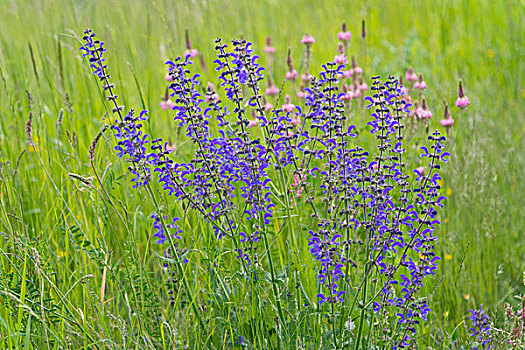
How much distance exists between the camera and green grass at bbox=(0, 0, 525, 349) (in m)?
2.04

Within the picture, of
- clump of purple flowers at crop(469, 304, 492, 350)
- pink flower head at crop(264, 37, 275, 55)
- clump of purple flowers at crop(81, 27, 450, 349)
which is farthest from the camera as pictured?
pink flower head at crop(264, 37, 275, 55)

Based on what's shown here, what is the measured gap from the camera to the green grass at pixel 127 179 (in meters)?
2.04

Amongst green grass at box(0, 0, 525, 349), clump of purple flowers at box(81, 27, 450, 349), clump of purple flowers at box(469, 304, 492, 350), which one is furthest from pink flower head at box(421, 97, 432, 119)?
clump of purple flowers at box(469, 304, 492, 350)

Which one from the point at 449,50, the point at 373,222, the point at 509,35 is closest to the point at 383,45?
the point at 449,50

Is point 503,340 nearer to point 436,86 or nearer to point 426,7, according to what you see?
point 436,86

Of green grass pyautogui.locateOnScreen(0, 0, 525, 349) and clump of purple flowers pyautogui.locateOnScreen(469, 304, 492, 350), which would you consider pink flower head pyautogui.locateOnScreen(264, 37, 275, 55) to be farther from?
clump of purple flowers pyautogui.locateOnScreen(469, 304, 492, 350)

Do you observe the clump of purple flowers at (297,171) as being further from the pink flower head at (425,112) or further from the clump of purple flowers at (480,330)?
the pink flower head at (425,112)

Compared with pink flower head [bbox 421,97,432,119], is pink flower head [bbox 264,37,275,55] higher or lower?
higher

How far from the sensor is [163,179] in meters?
1.83

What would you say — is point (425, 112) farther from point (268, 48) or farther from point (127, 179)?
point (127, 179)

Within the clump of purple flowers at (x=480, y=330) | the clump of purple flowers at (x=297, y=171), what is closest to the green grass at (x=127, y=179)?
the clump of purple flowers at (x=480, y=330)

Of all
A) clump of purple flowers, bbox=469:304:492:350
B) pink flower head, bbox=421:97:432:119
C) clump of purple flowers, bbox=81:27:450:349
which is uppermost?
pink flower head, bbox=421:97:432:119

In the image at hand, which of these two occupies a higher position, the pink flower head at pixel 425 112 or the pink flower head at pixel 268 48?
the pink flower head at pixel 268 48

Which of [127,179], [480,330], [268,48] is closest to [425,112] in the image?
[480,330]
